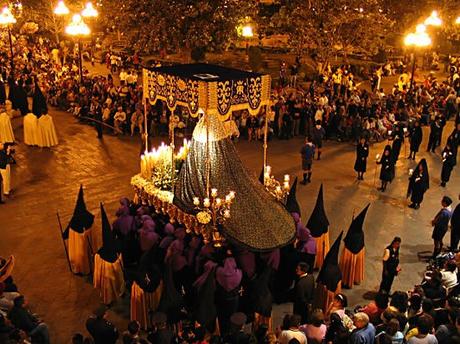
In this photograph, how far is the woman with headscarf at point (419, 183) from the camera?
13314mm

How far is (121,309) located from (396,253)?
498 cm

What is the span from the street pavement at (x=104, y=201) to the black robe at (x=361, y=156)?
Answer: 0.45 metres

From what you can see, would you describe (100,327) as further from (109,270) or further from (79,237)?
(79,237)

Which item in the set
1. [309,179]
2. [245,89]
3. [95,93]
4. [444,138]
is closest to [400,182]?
[309,179]

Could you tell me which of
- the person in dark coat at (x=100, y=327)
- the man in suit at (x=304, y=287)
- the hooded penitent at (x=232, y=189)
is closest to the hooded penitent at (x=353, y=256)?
A: the hooded penitent at (x=232, y=189)

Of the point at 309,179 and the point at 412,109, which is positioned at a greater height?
the point at 412,109

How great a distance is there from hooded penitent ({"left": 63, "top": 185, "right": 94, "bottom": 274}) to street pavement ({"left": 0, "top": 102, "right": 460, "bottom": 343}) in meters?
0.26

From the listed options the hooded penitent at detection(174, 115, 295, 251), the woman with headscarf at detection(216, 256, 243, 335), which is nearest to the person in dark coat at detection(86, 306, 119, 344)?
the woman with headscarf at detection(216, 256, 243, 335)

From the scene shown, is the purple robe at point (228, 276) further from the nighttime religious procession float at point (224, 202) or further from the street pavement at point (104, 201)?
the street pavement at point (104, 201)

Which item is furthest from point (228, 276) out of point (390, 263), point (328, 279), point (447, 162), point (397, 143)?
point (447, 162)

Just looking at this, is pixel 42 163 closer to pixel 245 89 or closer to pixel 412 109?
pixel 245 89

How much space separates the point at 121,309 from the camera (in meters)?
9.64

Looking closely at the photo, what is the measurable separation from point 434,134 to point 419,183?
17.1 ft

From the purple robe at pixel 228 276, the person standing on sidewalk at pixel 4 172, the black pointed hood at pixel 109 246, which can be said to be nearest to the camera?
the purple robe at pixel 228 276
